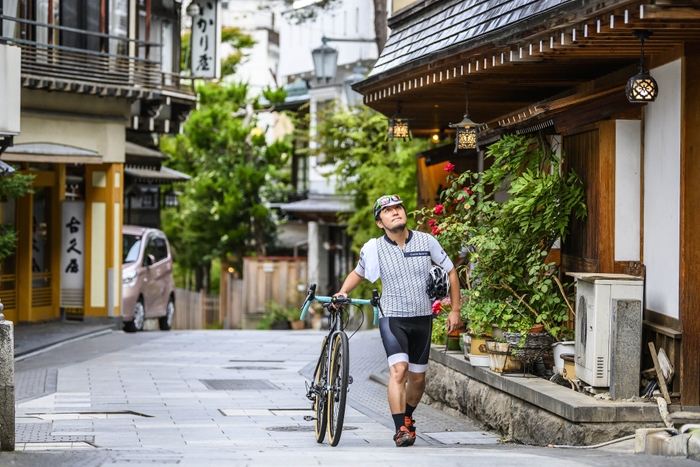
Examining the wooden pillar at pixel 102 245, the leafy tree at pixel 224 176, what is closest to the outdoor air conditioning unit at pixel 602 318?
the wooden pillar at pixel 102 245

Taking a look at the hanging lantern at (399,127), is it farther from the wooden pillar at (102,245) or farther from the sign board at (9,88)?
the wooden pillar at (102,245)

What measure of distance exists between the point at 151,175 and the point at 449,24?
17443 mm

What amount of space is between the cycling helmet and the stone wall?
53.7 inches

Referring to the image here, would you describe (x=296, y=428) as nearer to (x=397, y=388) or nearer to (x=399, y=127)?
(x=397, y=388)

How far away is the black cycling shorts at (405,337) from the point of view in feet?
28.6

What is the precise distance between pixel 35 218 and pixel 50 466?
1692cm

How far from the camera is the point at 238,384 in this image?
1419 cm

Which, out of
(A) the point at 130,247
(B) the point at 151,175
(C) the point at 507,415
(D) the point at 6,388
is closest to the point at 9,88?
(D) the point at 6,388

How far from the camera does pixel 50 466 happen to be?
7012 millimetres

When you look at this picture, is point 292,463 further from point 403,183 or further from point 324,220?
point 324,220

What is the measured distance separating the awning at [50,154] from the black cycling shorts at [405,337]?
1380cm

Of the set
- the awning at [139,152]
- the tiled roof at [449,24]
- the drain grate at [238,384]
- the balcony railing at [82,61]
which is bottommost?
the drain grate at [238,384]

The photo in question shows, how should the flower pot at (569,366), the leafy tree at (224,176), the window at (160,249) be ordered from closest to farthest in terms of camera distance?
the flower pot at (569,366) < the window at (160,249) < the leafy tree at (224,176)

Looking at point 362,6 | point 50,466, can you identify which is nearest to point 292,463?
point 50,466
